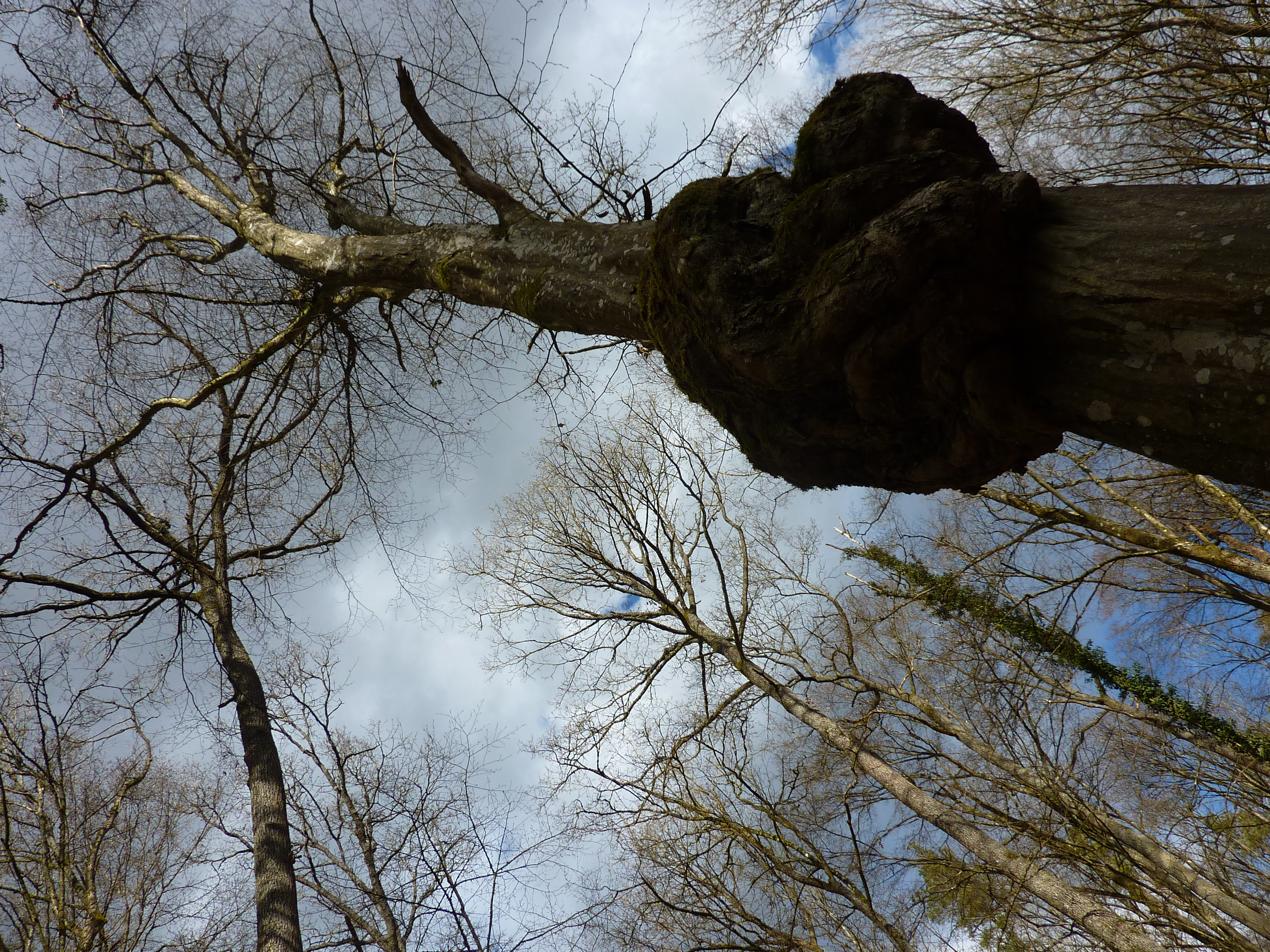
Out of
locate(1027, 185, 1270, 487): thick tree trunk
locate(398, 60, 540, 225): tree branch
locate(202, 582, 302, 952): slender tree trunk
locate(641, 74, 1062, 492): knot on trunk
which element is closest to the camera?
locate(1027, 185, 1270, 487): thick tree trunk

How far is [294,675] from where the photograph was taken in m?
7.50

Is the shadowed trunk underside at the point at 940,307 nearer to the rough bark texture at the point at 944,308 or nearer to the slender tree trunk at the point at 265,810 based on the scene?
the rough bark texture at the point at 944,308

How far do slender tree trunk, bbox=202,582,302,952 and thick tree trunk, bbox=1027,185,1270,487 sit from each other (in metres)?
5.13

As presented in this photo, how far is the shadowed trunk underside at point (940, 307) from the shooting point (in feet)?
3.57

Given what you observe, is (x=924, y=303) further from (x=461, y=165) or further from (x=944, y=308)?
(x=461, y=165)

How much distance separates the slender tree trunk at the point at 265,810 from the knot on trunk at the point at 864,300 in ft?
14.6

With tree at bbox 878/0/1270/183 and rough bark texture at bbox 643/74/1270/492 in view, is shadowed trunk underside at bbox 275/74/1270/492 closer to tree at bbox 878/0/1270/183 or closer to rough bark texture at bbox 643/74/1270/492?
rough bark texture at bbox 643/74/1270/492

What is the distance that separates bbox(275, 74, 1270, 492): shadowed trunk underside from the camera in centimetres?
109

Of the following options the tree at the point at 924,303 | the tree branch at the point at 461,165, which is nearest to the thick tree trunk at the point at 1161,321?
the tree at the point at 924,303

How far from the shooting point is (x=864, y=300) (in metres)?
1.40

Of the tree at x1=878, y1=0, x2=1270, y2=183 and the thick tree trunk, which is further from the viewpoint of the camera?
the tree at x1=878, y1=0, x2=1270, y2=183

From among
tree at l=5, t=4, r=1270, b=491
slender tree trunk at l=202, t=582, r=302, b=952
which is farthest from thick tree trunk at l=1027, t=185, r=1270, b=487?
slender tree trunk at l=202, t=582, r=302, b=952

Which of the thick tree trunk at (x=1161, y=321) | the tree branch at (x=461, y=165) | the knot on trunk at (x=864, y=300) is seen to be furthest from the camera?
the tree branch at (x=461, y=165)

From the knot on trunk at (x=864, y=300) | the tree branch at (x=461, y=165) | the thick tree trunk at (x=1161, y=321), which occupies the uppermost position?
the tree branch at (x=461, y=165)
